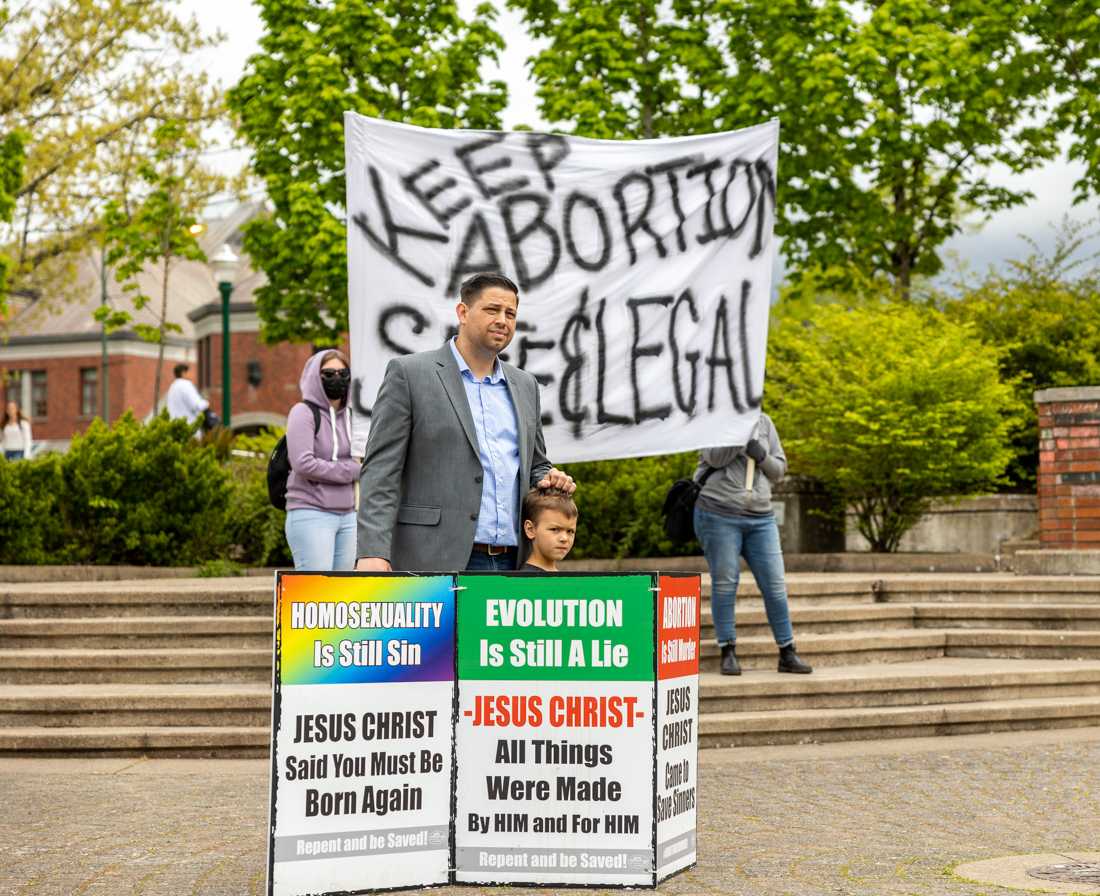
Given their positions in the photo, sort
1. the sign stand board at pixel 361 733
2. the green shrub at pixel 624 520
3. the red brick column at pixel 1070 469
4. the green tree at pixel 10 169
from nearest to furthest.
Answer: the sign stand board at pixel 361 733 < the red brick column at pixel 1070 469 < the green shrub at pixel 624 520 < the green tree at pixel 10 169

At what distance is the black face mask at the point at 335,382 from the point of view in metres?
9.30

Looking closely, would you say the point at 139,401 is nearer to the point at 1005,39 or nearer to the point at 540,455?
the point at 1005,39

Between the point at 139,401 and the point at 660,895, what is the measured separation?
6642 centimetres

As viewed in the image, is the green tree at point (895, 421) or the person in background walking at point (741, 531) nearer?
the person in background walking at point (741, 531)

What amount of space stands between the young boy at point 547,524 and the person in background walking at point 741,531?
4.14 m

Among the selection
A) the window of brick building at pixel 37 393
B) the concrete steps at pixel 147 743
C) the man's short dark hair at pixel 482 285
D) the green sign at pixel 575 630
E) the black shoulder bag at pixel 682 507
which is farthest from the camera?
the window of brick building at pixel 37 393

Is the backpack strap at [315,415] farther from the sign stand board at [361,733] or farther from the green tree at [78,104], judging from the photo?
the green tree at [78,104]

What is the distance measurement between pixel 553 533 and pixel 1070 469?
9587mm

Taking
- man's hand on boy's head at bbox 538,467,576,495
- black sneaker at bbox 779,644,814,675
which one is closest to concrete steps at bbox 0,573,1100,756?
black sneaker at bbox 779,644,814,675

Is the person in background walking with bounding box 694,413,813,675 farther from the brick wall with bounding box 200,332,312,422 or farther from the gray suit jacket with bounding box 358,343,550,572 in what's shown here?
the brick wall with bounding box 200,332,312,422

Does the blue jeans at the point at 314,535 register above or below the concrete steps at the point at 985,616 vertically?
above

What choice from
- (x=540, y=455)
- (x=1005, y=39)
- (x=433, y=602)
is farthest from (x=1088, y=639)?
(x=1005, y=39)

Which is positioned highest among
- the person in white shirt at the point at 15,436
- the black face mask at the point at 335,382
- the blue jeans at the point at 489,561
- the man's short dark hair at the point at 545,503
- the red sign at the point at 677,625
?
the person in white shirt at the point at 15,436

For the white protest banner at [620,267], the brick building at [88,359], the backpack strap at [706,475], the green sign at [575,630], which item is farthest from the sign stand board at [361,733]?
the brick building at [88,359]
